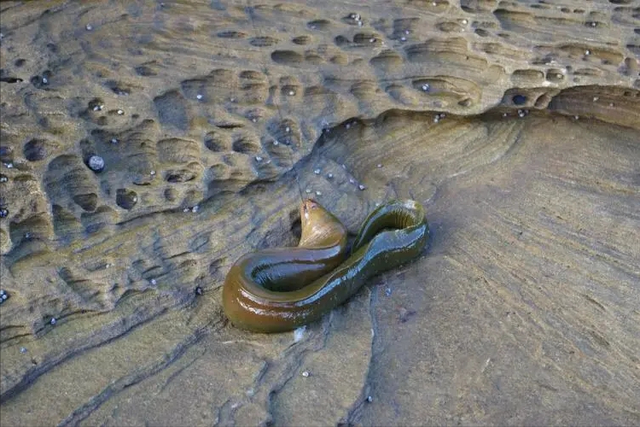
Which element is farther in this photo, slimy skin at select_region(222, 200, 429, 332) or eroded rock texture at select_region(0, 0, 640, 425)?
slimy skin at select_region(222, 200, 429, 332)

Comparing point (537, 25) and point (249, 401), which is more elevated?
point (537, 25)

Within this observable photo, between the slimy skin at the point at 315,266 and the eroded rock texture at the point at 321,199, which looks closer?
the eroded rock texture at the point at 321,199

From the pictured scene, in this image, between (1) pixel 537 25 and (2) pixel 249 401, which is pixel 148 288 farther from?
(1) pixel 537 25

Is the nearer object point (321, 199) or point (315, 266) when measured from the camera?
point (315, 266)

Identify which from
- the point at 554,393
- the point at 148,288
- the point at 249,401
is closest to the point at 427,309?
the point at 554,393
